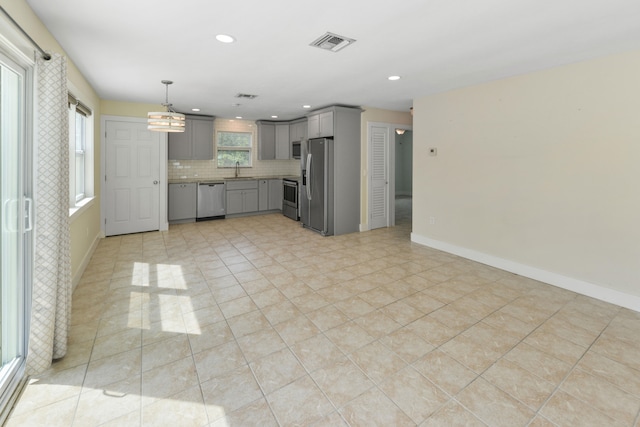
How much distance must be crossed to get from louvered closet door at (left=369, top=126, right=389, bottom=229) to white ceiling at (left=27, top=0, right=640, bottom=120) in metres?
1.75

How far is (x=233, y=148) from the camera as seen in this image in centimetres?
789

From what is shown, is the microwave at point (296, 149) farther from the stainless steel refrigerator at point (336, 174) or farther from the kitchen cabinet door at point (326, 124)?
the kitchen cabinet door at point (326, 124)

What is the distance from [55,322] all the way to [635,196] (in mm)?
4943

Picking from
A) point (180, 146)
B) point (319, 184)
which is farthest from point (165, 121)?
point (180, 146)

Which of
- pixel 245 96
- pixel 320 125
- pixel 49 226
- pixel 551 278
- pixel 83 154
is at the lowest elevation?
pixel 551 278

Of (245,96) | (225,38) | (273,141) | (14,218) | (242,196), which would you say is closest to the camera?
(14,218)

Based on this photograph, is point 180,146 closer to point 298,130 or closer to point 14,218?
point 298,130

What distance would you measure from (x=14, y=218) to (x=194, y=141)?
211 inches

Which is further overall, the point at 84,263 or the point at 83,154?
the point at 83,154

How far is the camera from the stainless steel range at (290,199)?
7164 millimetres

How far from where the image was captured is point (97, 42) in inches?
112

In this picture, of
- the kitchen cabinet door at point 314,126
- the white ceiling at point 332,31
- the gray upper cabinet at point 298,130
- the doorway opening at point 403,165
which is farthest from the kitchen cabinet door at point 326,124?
the doorway opening at point 403,165

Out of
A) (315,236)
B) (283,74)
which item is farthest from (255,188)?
(283,74)

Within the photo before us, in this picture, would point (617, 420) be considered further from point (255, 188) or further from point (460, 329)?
point (255, 188)
